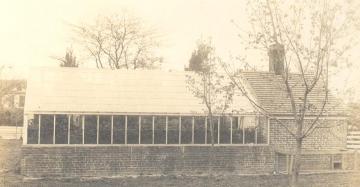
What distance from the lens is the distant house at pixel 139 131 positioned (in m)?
21.6

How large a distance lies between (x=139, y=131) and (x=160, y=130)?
2.77ft

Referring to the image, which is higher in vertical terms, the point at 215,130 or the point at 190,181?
the point at 215,130

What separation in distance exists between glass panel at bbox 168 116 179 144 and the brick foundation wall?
0.31m

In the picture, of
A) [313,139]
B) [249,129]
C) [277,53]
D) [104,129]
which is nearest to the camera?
[277,53]

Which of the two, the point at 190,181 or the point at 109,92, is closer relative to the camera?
the point at 190,181

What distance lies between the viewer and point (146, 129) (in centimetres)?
2261

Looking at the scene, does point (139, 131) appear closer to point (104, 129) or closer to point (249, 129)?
point (104, 129)

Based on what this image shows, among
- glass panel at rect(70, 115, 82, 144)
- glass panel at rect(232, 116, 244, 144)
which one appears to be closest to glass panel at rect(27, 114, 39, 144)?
glass panel at rect(70, 115, 82, 144)

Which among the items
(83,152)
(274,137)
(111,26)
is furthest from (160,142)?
(111,26)

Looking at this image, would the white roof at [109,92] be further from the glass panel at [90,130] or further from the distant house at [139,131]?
the glass panel at [90,130]

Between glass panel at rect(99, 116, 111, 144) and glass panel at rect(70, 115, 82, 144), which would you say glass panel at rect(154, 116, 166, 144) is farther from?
glass panel at rect(70, 115, 82, 144)

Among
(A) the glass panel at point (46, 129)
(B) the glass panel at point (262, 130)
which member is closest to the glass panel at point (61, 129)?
(A) the glass panel at point (46, 129)

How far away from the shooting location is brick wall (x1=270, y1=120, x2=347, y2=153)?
79.3ft

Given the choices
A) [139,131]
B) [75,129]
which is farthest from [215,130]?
[75,129]
